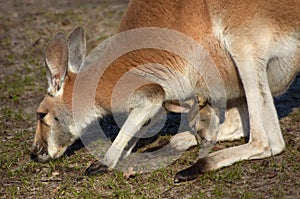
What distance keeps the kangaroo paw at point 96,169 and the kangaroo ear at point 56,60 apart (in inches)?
25.9

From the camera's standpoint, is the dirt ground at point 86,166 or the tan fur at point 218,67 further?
the tan fur at point 218,67

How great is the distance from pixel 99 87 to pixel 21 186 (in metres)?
0.92

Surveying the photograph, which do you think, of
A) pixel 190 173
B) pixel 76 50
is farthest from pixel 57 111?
pixel 190 173

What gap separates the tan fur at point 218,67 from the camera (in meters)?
4.40

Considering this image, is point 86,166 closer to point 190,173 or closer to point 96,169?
point 96,169

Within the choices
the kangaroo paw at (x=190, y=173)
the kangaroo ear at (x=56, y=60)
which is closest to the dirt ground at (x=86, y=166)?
the kangaroo paw at (x=190, y=173)

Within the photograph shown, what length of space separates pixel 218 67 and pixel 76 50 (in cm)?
109

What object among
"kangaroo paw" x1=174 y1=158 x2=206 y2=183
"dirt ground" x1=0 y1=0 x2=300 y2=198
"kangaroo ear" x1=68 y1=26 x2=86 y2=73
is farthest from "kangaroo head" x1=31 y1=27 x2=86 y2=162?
"kangaroo paw" x1=174 y1=158 x2=206 y2=183

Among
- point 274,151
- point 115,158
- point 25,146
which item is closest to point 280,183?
point 274,151

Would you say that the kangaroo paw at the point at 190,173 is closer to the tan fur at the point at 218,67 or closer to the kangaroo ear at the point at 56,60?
the tan fur at the point at 218,67

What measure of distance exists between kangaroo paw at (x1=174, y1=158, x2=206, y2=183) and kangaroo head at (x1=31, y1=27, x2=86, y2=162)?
1.00 m

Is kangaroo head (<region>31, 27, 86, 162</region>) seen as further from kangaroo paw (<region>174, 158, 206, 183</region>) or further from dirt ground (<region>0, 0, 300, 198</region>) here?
kangaroo paw (<region>174, 158, 206, 183</region>)

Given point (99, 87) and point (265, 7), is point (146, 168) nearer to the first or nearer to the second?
point (99, 87)

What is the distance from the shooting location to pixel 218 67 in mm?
4590
